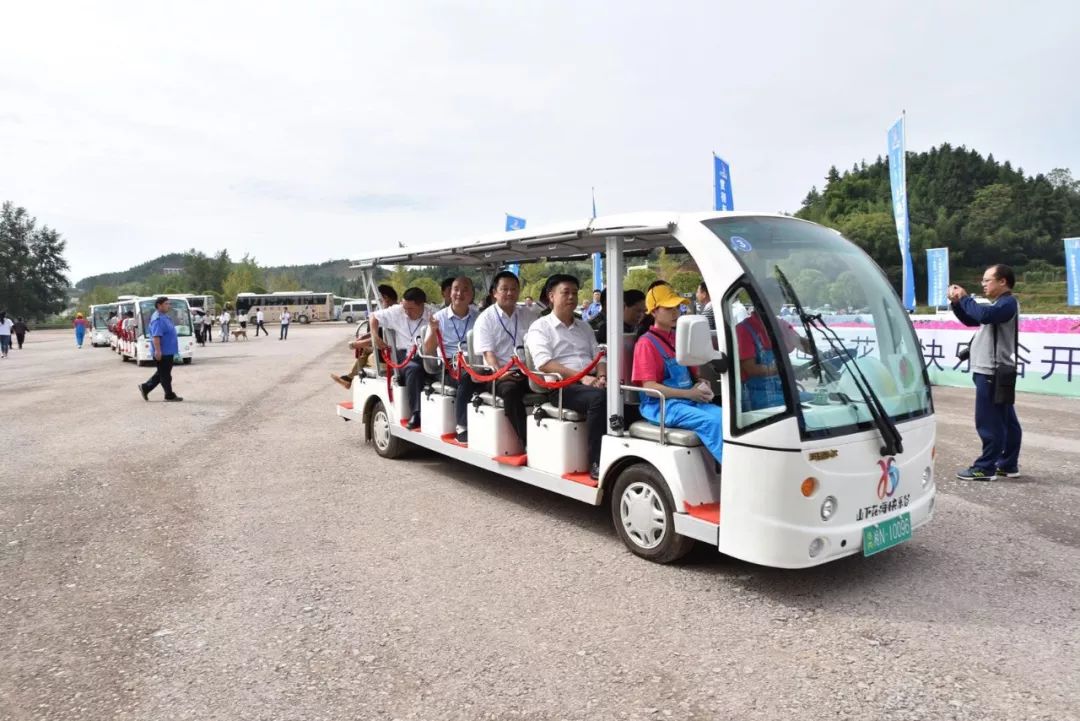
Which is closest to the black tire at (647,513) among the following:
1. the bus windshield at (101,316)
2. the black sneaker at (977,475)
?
the black sneaker at (977,475)

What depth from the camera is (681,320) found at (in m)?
4.12

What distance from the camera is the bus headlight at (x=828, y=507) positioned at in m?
3.98

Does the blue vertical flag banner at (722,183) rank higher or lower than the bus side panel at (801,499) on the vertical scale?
higher

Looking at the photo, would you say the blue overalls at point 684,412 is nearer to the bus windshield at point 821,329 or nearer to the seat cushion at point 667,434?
the seat cushion at point 667,434

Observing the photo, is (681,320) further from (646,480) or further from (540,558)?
(540,558)

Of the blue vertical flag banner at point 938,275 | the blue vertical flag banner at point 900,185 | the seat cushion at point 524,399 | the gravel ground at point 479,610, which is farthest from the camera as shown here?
the blue vertical flag banner at point 938,275

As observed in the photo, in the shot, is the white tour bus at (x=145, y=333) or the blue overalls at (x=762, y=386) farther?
the white tour bus at (x=145, y=333)

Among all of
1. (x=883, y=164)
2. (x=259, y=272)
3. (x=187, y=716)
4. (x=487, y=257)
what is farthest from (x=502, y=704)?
(x=883, y=164)

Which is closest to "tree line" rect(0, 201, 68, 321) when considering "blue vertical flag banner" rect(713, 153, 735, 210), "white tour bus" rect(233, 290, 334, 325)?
"white tour bus" rect(233, 290, 334, 325)

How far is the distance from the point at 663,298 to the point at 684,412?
0.95 meters

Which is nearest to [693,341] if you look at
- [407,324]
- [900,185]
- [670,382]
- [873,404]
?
[670,382]

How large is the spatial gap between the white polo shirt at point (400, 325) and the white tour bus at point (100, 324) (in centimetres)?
3326

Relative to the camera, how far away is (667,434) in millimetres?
4656

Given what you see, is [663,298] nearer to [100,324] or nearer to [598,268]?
[598,268]
